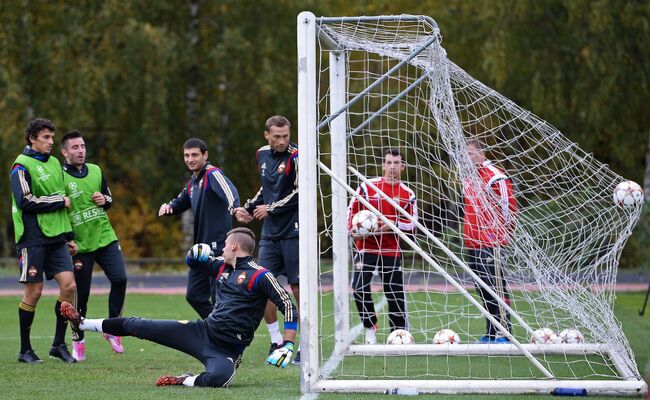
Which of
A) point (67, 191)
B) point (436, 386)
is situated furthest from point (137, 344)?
point (436, 386)

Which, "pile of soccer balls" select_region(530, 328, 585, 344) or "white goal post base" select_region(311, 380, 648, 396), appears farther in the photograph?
"pile of soccer balls" select_region(530, 328, 585, 344)

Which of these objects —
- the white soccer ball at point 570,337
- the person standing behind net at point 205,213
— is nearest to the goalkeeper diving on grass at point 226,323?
the person standing behind net at point 205,213

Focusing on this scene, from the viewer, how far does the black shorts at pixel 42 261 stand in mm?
9352

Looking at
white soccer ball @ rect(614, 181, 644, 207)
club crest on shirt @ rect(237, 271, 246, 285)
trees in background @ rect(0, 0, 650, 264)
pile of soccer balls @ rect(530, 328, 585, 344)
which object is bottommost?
pile of soccer balls @ rect(530, 328, 585, 344)

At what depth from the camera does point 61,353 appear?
962 cm

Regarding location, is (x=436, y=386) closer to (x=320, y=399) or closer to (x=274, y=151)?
(x=320, y=399)

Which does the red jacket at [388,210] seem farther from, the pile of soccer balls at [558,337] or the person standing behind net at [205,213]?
the pile of soccer balls at [558,337]

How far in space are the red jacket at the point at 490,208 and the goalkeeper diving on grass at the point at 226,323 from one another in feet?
6.62

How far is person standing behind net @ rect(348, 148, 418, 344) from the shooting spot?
1045cm

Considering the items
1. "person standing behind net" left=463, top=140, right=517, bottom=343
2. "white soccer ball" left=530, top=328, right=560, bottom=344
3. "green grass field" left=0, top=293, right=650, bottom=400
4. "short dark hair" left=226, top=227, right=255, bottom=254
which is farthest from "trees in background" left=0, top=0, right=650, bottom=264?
"short dark hair" left=226, top=227, right=255, bottom=254

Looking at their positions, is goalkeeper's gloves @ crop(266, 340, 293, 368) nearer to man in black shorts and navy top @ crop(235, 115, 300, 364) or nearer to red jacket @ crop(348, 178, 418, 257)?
man in black shorts and navy top @ crop(235, 115, 300, 364)

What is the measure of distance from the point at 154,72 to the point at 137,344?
13791 mm

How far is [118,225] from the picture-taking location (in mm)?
27406

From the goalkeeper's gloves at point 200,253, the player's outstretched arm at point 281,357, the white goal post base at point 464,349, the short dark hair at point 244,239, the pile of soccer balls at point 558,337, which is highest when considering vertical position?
the short dark hair at point 244,239
